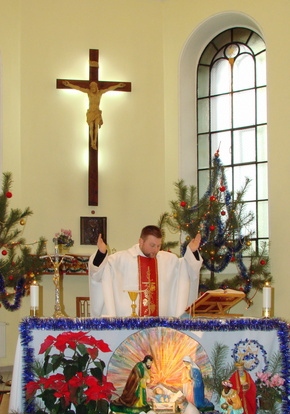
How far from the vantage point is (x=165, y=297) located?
24.9ft

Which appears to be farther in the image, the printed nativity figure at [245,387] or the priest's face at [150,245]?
the priest's face at [150,245]

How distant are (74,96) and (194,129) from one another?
1.84 metres

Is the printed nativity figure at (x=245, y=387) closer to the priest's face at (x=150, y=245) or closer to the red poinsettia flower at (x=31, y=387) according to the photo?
the red poinsettia flower at (x=31, y=387)

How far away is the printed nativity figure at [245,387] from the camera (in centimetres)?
604

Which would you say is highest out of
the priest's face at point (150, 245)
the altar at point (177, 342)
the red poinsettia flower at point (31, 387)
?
the priest's face at point (150, 245)

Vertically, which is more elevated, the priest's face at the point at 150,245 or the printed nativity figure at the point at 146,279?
the priest's face at the point at 150,245

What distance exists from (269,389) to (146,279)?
1.84m

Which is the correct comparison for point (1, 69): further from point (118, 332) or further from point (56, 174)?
point (118, 332)

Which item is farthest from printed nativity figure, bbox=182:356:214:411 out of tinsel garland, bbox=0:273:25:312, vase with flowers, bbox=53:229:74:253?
vase with flowers, bbox=53:229:74:253

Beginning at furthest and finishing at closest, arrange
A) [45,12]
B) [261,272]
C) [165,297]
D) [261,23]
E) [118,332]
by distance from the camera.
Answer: [45,12] → [261,23] → [261,272] → [165,297] → [118,332]

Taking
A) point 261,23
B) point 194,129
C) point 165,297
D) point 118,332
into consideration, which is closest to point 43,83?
point 194,129

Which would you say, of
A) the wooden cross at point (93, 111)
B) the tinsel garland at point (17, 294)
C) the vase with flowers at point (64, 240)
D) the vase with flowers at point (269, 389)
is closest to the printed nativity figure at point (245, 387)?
the vase with flowers at point (269, 389)

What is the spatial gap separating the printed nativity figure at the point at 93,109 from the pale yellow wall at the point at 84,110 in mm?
208

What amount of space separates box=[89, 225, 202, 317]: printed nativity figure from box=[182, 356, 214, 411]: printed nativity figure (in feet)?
4.00
